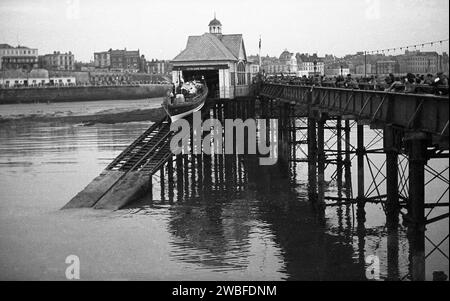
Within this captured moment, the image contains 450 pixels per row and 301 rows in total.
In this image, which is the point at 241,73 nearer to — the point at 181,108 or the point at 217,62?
the point at 217,62

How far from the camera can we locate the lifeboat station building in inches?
2500

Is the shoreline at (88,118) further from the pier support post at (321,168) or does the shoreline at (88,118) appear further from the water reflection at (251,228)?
the pier support post at (321,168)

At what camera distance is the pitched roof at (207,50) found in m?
63.9

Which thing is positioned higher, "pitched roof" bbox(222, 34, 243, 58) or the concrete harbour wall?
"pitched roof" bbox(222, 34, 243, 58)

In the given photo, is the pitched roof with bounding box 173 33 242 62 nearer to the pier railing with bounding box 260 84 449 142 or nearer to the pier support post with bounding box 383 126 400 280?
the pier railing with bounding box 260 84 449 142

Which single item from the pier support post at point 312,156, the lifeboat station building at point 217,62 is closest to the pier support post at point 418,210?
the pier support post at point 312,156

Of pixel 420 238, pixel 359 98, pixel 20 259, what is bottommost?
pixel 20 259

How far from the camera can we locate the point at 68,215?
105 ft

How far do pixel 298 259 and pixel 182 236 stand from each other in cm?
584

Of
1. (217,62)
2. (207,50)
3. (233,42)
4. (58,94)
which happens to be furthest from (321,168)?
(58,94)

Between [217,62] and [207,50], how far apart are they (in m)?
2.08

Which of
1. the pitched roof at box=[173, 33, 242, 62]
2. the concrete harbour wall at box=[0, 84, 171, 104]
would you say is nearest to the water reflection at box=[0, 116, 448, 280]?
the pitched roof at box=[173, 33, 242, 62]
